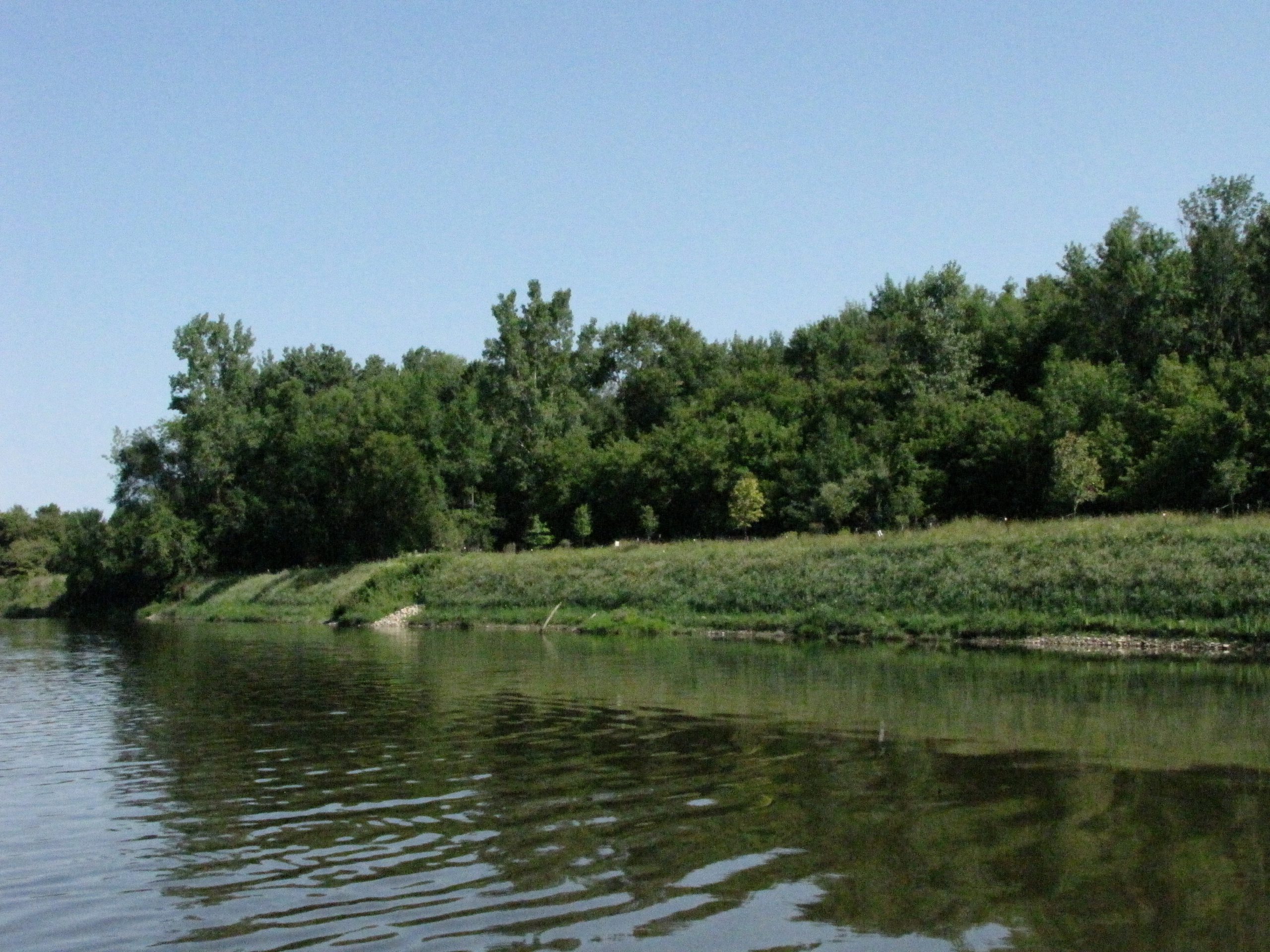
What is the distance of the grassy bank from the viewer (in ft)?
131

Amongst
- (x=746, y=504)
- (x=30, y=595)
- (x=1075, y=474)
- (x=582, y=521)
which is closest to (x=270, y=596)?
(x=582, y=521)

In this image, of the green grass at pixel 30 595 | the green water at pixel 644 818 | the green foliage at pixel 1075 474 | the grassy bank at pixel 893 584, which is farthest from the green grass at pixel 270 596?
the green water at pixel 644 818

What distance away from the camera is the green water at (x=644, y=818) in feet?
30.9

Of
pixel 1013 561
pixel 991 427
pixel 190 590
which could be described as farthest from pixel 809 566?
pixel 190 590

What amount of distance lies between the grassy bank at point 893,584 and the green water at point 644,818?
12.9 m

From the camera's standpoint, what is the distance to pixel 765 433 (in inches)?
2840

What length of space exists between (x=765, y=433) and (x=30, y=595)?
2565 inches

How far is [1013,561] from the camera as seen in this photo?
45.1 m

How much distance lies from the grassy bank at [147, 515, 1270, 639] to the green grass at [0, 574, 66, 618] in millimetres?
36748

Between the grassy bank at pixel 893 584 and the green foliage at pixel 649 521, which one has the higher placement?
the green foliage at pixel 649 521

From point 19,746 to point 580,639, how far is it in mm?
29166

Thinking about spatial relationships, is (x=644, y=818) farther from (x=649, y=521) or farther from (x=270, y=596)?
(x=270, y=596)

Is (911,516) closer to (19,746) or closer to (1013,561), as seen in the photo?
(1013,561)

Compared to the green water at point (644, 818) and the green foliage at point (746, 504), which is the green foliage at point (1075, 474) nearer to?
the green foliage at point (746, 504)
